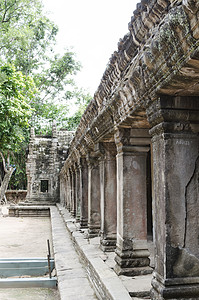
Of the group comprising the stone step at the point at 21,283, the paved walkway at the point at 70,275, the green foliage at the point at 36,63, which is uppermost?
the green foliage at the point at 36,63

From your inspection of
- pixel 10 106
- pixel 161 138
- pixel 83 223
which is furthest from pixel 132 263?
pixel 10 106

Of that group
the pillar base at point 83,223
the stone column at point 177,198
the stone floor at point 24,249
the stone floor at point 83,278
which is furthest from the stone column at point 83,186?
the stone column at point 177,198

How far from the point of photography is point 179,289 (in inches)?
101

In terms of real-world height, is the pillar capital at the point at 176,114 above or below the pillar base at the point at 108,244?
above

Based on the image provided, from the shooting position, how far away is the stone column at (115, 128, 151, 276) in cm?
403

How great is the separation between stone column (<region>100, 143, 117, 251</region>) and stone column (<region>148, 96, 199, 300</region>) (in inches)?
98.4

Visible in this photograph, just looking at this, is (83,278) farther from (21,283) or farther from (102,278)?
(102,278)

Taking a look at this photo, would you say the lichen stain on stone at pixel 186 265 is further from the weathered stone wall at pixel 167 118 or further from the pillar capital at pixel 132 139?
the pillar capital at pixel 132 139

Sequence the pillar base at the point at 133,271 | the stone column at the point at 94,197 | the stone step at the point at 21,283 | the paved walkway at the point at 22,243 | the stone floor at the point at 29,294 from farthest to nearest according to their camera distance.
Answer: the paved walkway at the point at 22,243 → the stone column at the point at 94,197 → the stone step at the point at 21,283 → the stone floor at the point at 29,294 → the pillar base at the point at 133,271

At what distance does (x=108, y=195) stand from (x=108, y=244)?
31.1 inches

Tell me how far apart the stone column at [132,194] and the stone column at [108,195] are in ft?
3.46

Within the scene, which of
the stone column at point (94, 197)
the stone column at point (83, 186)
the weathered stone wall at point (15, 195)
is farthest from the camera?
the weathered stone wall at point (15, 195)

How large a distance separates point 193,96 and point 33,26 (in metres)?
26.5

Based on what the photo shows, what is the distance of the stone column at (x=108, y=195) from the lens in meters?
5.22
